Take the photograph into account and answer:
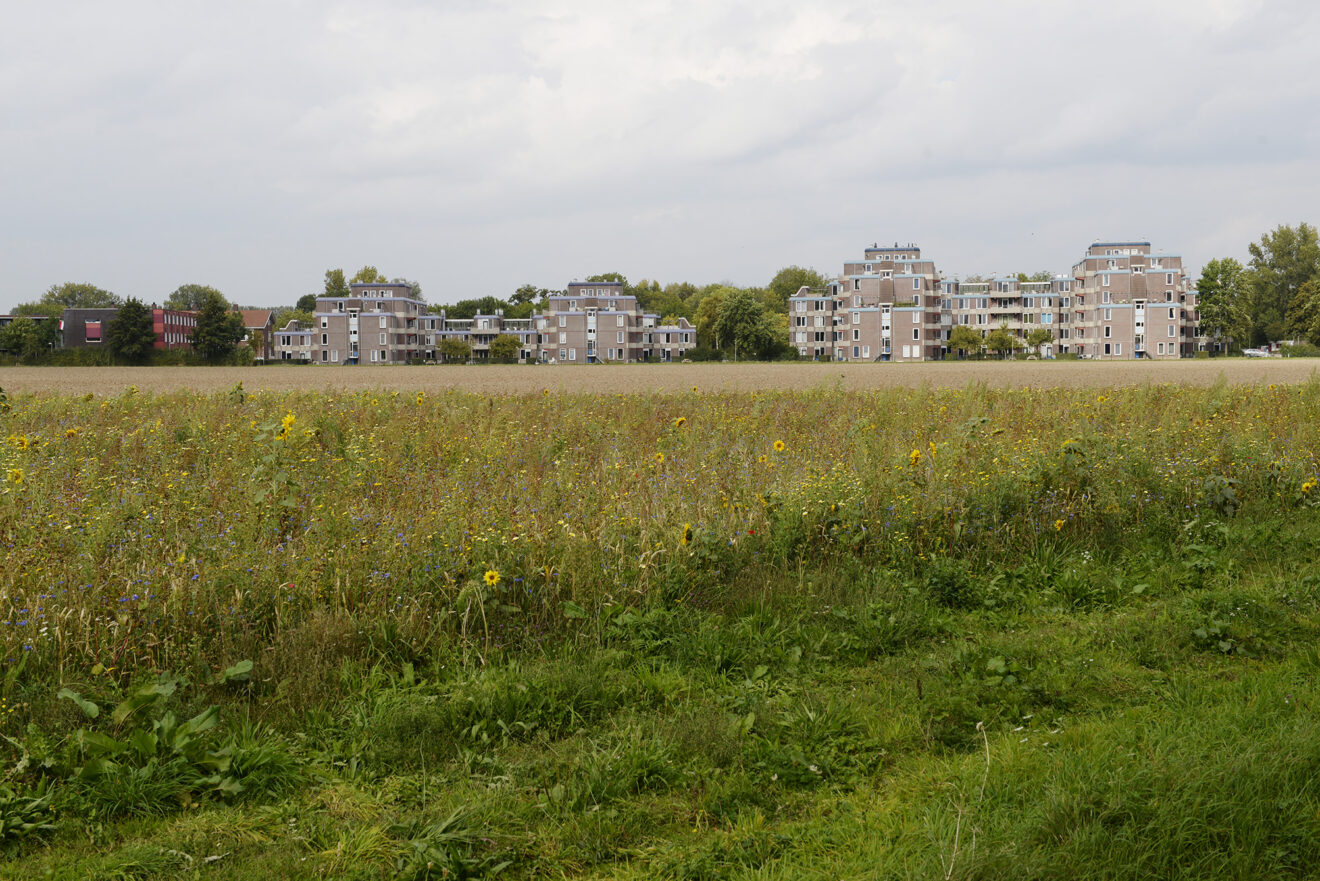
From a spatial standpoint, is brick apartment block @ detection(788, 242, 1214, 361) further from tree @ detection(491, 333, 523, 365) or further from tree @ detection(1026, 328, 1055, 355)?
tree @ detection(491, 333, 523, 365)

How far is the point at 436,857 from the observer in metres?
2.99

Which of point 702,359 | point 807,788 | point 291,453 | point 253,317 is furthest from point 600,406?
point 253,317

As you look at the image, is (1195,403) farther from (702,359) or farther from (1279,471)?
(702,359)

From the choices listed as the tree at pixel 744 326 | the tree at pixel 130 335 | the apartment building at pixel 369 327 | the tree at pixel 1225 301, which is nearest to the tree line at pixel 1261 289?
the tree at pixel 1225 301

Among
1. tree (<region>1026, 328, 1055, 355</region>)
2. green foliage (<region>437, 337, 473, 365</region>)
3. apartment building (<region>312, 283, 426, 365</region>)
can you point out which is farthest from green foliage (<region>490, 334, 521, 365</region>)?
tree (<region>1026, 328, 1055, 355</region>)

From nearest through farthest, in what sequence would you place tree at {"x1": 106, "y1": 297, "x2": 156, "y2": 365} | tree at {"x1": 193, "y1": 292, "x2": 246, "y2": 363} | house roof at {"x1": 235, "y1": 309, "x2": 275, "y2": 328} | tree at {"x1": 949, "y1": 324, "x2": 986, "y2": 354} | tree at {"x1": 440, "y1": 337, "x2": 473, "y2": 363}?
1. tree at {"x1": 106, "y1": 297, "x2": 156, "y2": 365}
2. tree at {"x1": 193, "y1": 292, "x2": 246, "y2": 363}
3. tree at {"x1": 949, "y1": 324, "x2": 986, "y2": 354}
4. tree at {"x1": 440, "y1": 337, "x2": 473, "y2": 363}
5. house roof at {"x1": 235, "y1": 309, "x2": 275, "y2": 328}

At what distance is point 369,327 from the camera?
132125mm

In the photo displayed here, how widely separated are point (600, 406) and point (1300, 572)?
10372mm

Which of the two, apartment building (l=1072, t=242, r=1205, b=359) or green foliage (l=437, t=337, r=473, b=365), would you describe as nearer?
apartment building (l=1072, t=242, r=1205, b=359)

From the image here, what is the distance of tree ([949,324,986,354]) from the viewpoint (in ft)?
391

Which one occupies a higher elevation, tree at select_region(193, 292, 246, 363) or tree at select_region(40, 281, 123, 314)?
tree at select_region(40, 281, 123, 314)

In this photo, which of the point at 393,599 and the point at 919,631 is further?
the point at 919,631

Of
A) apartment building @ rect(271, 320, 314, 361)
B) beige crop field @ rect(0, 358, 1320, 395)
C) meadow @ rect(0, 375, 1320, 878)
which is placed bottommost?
meadow @ rect(0, 375, 1320, 878)

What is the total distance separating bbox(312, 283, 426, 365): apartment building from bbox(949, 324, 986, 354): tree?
80.1 m
